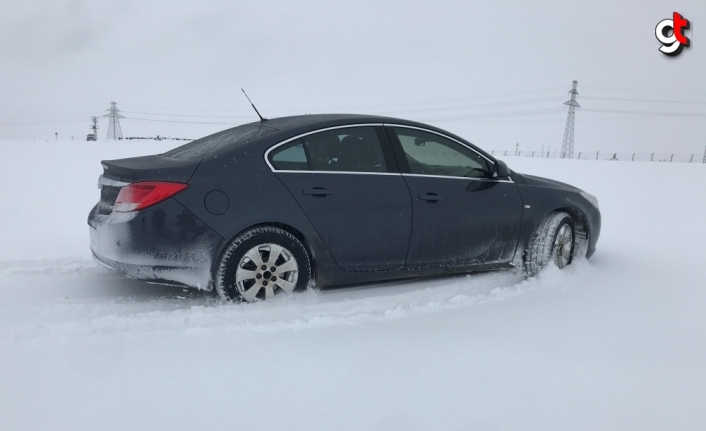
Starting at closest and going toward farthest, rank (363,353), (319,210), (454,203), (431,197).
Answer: (363,353) < (319,210) < (431,197) < (454,203)

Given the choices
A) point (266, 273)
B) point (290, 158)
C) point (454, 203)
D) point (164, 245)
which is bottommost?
point (266, 273)

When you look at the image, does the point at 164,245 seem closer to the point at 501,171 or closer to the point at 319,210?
the point at 319,210

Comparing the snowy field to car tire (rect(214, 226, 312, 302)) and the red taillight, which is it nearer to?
car tire (rect(214, 226, 312, 302))

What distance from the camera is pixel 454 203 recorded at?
471 centimetres

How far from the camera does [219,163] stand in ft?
13.0

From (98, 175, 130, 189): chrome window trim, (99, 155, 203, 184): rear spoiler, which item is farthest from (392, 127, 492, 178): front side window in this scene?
(98, 175, 130, 189): chrome window trim

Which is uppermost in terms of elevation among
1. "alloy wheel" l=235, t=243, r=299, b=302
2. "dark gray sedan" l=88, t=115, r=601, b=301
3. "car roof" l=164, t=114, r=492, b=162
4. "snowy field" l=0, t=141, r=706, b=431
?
"car roof" l=164, t=114, r=492, b=162

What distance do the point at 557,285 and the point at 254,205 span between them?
2.64 m

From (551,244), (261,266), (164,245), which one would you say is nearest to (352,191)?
(261,266)

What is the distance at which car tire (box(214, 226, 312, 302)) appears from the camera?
12.7 ft

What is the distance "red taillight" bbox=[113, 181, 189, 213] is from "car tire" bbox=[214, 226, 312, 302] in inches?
20.7

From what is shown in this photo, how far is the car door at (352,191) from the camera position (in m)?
4.18

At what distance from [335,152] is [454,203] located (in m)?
1.10

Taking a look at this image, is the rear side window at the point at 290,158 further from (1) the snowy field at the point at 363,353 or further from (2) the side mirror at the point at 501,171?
(2) the side mirror at the point at 501,171
